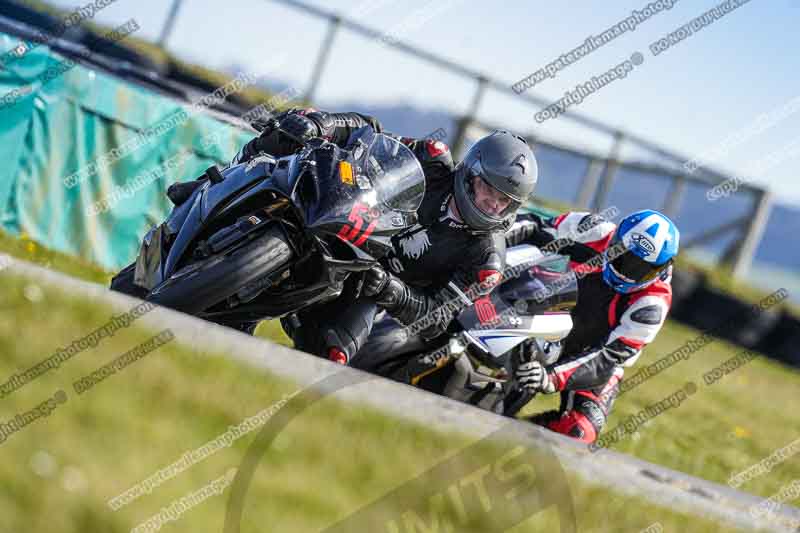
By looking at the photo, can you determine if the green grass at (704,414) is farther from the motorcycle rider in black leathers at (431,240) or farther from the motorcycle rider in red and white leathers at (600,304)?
the motorcycle rider in black leathers at (431,240)

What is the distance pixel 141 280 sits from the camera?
4621 mm

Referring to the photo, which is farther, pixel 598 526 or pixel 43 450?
pixel 598 526

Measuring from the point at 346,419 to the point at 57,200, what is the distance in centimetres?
616

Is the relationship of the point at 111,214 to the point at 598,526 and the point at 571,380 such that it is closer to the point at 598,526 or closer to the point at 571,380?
the point at 571,380

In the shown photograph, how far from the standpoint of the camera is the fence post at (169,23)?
14.5m

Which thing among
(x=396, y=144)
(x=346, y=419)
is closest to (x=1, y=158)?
(x=396, y=144)

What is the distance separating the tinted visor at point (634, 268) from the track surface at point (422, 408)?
2.76 metres

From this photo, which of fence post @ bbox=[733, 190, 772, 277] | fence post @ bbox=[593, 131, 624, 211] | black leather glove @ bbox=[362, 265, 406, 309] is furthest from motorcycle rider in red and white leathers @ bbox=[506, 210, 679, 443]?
fence post @ bbox=[733, 190, 772, 277]

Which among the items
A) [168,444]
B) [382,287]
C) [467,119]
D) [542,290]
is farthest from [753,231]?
[168,444]

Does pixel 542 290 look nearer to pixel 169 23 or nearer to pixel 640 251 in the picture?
pixel 640 251

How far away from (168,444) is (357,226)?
2225 mm

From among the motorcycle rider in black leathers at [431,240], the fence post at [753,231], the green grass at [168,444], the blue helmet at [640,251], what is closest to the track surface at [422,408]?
the green grass at [168,444]

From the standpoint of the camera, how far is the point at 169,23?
14812 mm

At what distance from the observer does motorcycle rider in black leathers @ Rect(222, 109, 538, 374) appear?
4.71 metres
